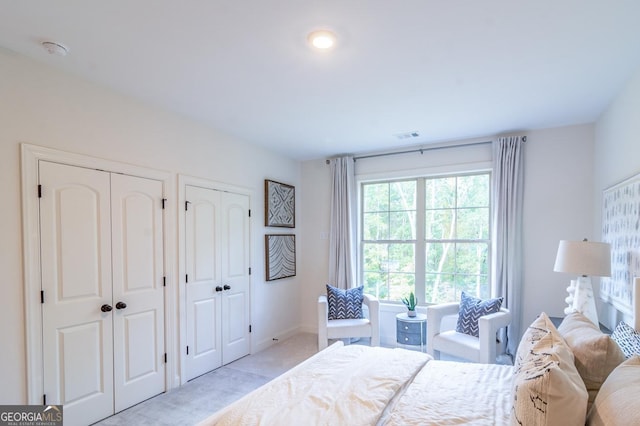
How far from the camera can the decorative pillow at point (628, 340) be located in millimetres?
1661

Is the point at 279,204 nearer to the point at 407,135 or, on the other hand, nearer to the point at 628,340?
the point at 407,135

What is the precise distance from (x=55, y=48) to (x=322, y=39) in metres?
1.64

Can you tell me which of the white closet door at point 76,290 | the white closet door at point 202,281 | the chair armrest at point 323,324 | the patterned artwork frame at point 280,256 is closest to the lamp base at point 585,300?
the chair armrest at point 323,324

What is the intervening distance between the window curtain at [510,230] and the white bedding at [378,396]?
1908 mm

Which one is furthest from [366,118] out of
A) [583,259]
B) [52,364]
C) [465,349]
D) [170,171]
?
→ [52,364]

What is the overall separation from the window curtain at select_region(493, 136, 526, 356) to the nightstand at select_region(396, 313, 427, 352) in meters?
0.88

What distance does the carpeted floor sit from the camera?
105 inches

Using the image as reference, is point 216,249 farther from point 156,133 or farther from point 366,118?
point 366,118

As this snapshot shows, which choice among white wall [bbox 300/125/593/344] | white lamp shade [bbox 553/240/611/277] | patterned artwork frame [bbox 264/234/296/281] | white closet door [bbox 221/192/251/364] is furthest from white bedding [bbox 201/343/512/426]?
patterned artwork frame [bbox 264/234/296/281]

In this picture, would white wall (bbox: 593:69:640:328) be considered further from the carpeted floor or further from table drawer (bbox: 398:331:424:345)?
the carpeted floor

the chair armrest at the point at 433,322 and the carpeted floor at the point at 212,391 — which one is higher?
the chair armrest at the point at 433,322

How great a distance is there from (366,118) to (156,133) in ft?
6.50

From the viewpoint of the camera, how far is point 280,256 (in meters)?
4.72

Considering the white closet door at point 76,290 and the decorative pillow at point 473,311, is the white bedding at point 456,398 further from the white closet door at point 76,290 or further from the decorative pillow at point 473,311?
the white closet door at point 76,290
